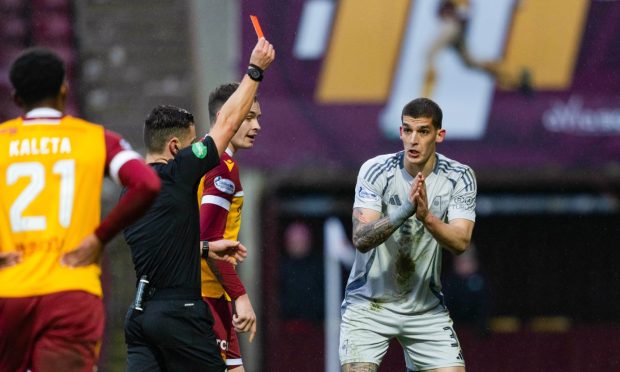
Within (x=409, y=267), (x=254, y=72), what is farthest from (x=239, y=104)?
(x=409, y=267)

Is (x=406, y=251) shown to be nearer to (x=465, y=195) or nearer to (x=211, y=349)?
(x=465, y=195)

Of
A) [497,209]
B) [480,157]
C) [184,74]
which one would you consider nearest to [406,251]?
[480,157]

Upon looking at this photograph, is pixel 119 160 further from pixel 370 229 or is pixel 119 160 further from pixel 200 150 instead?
pixel 370 229

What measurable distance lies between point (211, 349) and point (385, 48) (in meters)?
9.63

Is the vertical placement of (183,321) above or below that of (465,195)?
below

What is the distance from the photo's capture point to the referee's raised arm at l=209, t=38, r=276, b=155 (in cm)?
618

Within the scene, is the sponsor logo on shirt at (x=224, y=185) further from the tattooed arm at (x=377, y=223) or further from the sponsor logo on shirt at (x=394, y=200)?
the sponsor logo on shirt at (x=394, y=200)

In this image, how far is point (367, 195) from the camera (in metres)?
7.38

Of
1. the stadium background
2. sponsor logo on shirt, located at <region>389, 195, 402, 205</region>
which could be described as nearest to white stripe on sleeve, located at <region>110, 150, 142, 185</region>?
sponsor logo on shirt, located at <region>389, 195, 402, 205</region>

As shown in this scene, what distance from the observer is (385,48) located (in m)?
15.7

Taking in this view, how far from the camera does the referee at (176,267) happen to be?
6246mm

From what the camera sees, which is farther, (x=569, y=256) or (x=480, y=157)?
(x=569, y=256)

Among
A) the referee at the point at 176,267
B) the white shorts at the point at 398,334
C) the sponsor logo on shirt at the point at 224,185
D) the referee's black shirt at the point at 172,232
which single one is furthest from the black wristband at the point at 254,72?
the white shorts at the point at 398,334

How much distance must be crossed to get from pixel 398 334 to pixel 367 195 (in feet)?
2.76
